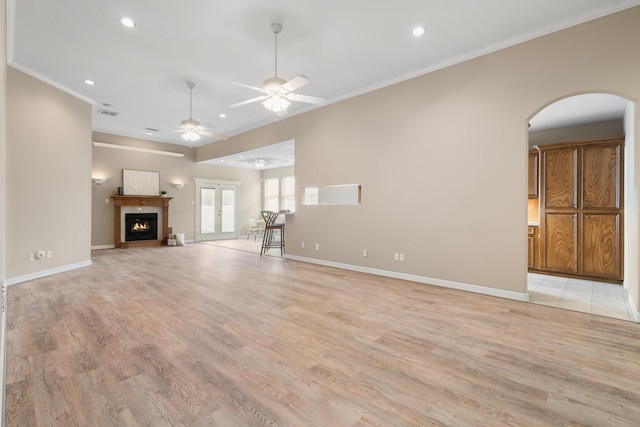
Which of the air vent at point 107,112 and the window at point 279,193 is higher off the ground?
the air vent at point 107,112

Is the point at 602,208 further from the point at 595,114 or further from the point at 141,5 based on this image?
the point at 141,5

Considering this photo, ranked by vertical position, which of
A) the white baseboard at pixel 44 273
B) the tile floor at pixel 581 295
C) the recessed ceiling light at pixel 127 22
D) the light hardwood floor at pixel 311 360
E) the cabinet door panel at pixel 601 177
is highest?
the recessed ceiling light at pixel 127 22

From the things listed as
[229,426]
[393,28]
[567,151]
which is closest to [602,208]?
[567,151]

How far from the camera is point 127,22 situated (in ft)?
11.4

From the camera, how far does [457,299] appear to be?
380cm

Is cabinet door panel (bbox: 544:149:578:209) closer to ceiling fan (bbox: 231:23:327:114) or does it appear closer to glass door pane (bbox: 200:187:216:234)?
ceiling fan (bbox: 231:23:327:114)

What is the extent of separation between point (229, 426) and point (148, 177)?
953cm

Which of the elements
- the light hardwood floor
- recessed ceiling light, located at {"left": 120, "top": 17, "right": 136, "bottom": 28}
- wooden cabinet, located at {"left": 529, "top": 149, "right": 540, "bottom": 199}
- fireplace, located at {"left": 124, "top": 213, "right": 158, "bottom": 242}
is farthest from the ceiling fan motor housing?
fireplace, located at {"left": 124, "top": 213, "right": 158, "bottom": 242}

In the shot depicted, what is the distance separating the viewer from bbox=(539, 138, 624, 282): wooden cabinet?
4672 millimetres

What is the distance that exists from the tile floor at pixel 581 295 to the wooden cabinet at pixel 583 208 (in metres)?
0.35

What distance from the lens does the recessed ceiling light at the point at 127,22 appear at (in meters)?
3.43

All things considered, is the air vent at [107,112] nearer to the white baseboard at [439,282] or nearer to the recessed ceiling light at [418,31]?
the white baseboard at [439,282]

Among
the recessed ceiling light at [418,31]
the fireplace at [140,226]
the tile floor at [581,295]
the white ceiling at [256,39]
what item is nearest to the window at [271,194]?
the fireplace at [140,226]

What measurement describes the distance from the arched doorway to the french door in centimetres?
954
